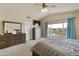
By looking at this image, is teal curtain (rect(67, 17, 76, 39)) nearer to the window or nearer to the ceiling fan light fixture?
the window

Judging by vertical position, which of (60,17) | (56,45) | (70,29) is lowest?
(56,45)

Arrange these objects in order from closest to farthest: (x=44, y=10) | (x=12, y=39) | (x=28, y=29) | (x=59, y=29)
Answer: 1. (x=44, y=10)
2. (x=59, y=29)
3. (x=28, y=29)
4. (x=12, y=39)

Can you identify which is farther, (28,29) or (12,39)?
(12,39)

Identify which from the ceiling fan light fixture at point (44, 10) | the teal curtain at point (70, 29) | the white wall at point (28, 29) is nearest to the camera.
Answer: the ceiling fan light fixture at point (44, 10)

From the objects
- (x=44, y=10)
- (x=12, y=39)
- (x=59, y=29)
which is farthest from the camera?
(x=12, y=39)

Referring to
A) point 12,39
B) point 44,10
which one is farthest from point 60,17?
point 12,39

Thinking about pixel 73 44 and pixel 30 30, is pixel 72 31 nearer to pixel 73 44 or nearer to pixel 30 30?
pixel 73 44

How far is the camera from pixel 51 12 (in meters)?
A: 1.66

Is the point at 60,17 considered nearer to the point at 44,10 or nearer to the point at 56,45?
the point at 44,10

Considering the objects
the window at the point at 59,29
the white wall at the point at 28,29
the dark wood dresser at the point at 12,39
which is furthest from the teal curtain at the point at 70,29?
the dark wood dresser at the point at 12,39

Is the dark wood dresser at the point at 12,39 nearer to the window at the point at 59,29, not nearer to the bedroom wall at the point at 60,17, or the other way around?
the bedroom wall at the point at 60,17

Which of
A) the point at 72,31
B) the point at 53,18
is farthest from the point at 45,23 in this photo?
the point at 72,31

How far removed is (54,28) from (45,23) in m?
0.20

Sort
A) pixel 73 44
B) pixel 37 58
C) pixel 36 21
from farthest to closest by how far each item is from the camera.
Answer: pixel 36 21
pixel 73 44
pixel 37 58
